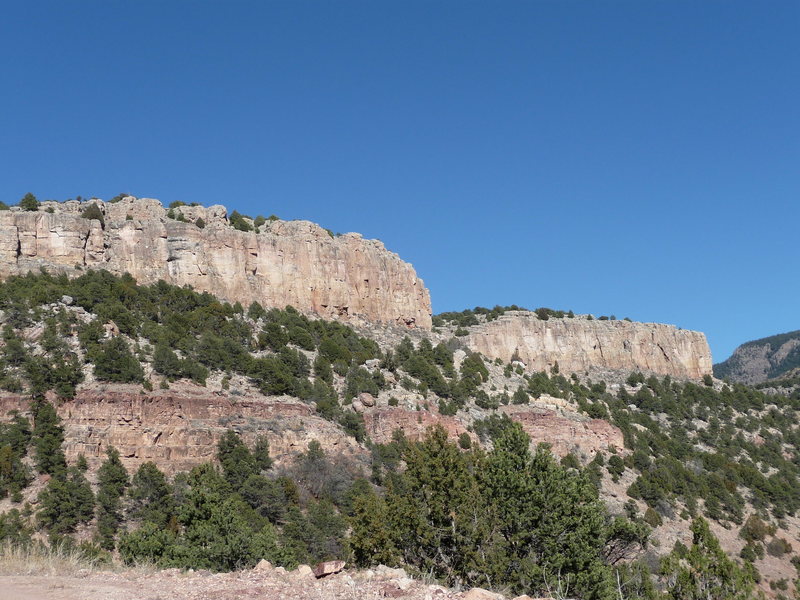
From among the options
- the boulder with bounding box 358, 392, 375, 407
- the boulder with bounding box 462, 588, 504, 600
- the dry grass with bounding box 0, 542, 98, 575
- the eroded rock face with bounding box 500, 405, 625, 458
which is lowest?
the boulder with bounding box 462, 588, 504, 600

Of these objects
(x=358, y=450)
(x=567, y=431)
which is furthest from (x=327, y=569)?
(x=567, y=431)

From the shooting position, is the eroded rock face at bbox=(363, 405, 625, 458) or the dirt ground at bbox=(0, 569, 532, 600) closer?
the dirt ground at bbox=(0, 569, 532, 600)

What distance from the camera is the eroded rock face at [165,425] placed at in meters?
37.7

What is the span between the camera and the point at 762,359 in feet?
526

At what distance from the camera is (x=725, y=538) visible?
49.5 meters

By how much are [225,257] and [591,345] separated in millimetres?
44409

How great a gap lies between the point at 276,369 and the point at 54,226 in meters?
20.7

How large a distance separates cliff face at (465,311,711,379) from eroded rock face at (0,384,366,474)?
36.7 metres

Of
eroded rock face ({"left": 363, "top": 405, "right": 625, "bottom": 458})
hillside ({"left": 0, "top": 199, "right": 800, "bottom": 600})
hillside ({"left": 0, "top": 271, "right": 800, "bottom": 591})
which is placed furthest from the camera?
eroded rock face ({"left": 363, "top": 405, "right": 625, "bottom": 458})

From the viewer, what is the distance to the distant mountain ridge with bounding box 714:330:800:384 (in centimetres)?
14838

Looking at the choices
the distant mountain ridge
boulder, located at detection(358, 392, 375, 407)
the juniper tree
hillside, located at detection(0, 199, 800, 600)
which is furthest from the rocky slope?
the distant mountain ridge

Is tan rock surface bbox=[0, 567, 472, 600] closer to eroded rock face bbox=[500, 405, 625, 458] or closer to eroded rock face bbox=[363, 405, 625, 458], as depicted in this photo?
eroded rock face bbox=[363, 405, 625, 458]

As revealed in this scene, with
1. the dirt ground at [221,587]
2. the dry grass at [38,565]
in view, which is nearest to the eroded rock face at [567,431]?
the dirt ground at [221,587]

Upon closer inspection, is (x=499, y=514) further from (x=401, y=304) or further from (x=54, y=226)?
(x=401, y=304)
